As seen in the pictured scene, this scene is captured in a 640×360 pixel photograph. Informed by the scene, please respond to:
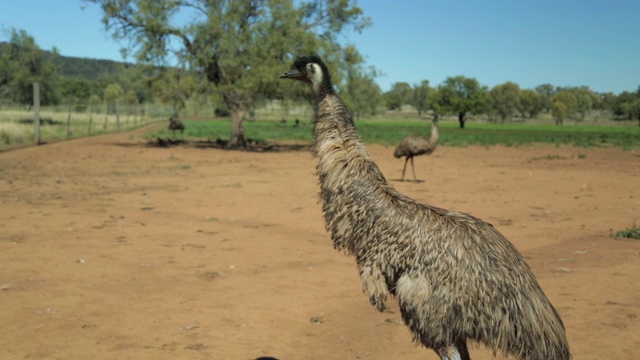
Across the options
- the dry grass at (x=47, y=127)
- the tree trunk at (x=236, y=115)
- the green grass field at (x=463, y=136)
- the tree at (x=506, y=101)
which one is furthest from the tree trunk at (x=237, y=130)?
the tree at (x=506, y=101)

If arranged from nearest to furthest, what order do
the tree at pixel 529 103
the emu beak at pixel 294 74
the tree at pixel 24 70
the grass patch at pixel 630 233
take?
the emu beak at pixel 294 74
the grass patch at pixel 630 233
the tree at pixel 24 70
the tree at pixel 529 103

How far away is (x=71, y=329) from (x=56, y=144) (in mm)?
25625

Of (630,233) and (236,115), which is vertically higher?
(236,115)

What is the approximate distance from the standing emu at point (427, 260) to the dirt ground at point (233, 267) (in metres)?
0.47

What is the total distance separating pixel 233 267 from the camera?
8.41 metres

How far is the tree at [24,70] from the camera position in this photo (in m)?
52.0

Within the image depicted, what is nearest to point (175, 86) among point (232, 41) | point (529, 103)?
point (232, 41)

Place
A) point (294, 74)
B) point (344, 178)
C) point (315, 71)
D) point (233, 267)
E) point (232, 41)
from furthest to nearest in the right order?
point (232, 41)
point (233, 267)
point (294, 74)
point (315, 71)
point (344, 178)

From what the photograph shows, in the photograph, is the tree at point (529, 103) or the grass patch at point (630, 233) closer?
the grass patch at point (630, 233)

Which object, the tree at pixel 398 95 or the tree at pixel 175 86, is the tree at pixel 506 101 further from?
the tree at pixel 175 86

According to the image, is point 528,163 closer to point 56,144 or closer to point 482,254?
point 56,144

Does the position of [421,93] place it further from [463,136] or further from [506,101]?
[463,136]

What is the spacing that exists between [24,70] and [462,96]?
181ft

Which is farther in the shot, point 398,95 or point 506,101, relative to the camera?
point 398,95
